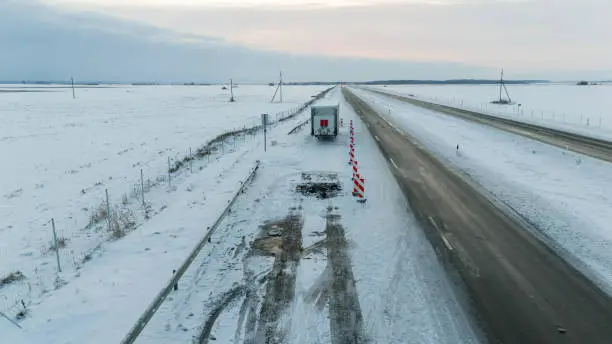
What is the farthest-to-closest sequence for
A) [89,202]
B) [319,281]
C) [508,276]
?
[89,202] < [508,276] < [319,281]

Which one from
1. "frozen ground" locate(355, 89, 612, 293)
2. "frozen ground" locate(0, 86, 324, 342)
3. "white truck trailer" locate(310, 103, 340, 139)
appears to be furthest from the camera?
"white truck trailer" locate(310, 103, 340, 139)

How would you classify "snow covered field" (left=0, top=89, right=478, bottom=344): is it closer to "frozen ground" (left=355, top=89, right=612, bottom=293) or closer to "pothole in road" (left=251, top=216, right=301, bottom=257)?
"pothole in road" (left=251, top=216, right=301, bottom=257)

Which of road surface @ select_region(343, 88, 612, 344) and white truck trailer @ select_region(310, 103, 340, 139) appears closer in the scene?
road surface @ select_region(343, 88, 612, 344)

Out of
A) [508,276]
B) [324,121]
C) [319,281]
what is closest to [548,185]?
[508,276]

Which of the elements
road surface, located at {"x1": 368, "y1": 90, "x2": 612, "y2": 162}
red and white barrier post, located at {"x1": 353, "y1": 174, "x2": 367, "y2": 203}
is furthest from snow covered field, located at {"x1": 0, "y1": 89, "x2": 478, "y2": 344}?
road surface, located at {"x1": 368, "y1": 90, "x2": 612, "y2": 162}

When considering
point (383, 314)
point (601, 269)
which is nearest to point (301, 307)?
point (383, 314)

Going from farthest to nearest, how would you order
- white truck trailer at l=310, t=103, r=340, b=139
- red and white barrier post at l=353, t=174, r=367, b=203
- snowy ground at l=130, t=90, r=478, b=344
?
white truck trailer at l=310, t=103, r=340, b=139 < red and white barrier post at l=353, t=174, r=367, b=203 < snowy ground at l=130, t=90, r=478, b=344

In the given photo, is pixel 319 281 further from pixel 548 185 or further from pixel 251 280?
pixel 548 185

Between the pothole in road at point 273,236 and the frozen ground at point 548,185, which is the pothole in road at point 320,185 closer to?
the pothole in road at point 273,236
